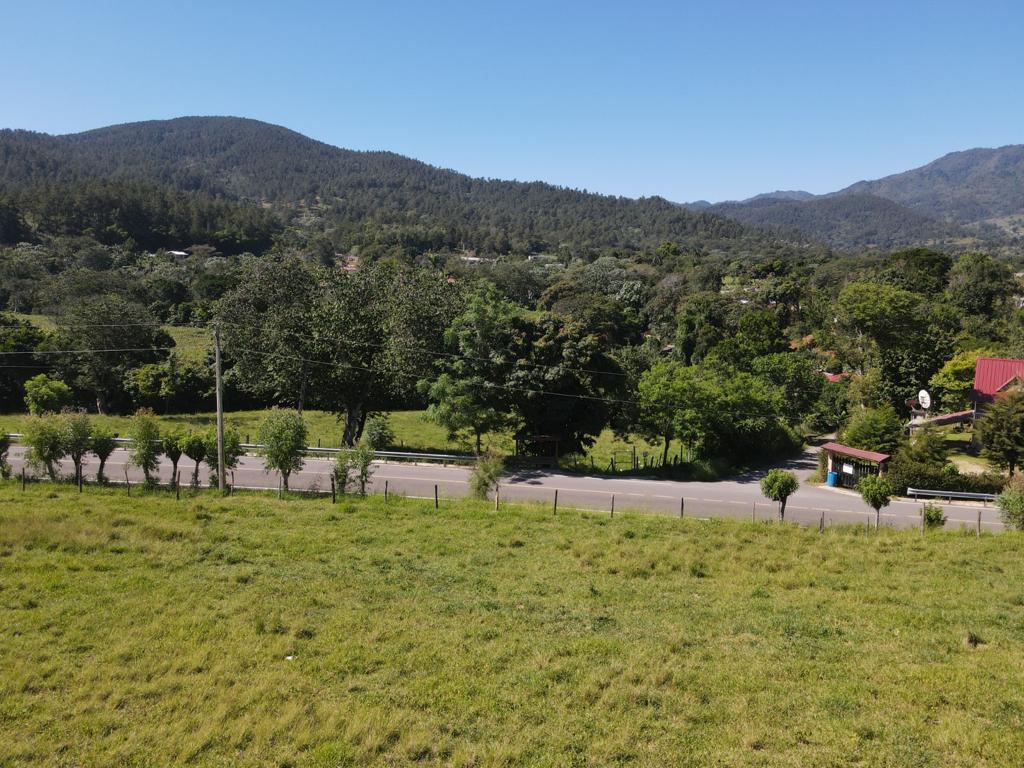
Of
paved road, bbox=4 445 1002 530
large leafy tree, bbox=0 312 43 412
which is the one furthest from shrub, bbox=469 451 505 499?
large leafy tree, bbox=0 312 43 412

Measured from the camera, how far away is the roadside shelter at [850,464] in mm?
29219

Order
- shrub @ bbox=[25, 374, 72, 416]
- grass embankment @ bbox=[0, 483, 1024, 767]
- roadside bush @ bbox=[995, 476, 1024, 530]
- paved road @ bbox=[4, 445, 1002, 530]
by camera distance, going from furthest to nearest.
Answer: shrub @ bbox=[25, 374, 72, 416] < paved road @ bbox=[4, 445, 1002, 530] < roadside bush @ bbox=[995, 476, 1024, 530] < grass embankment @ bbox=[0, 483, 1024, 767]

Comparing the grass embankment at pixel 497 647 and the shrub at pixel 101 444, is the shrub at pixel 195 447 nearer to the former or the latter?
the shrub at pixel 101 444

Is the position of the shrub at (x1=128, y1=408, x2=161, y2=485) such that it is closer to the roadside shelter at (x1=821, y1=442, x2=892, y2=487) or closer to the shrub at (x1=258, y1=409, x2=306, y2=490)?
the shrub at (x1=258, y1=409, x2=306, y2=490)

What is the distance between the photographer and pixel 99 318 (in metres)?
46.3

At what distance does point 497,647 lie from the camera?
11242mm

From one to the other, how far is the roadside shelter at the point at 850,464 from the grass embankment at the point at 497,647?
982 centimetres

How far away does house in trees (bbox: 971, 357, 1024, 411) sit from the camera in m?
38.9

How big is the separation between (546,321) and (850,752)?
25.4 meters

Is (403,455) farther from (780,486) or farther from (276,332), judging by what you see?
(780,486)

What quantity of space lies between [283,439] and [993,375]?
135ft

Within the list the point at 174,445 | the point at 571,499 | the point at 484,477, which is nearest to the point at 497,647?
the point at 484,477

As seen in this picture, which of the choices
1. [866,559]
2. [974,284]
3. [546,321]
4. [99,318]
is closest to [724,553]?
[866,559]

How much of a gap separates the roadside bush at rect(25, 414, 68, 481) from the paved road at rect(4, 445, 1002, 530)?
2408 mm
